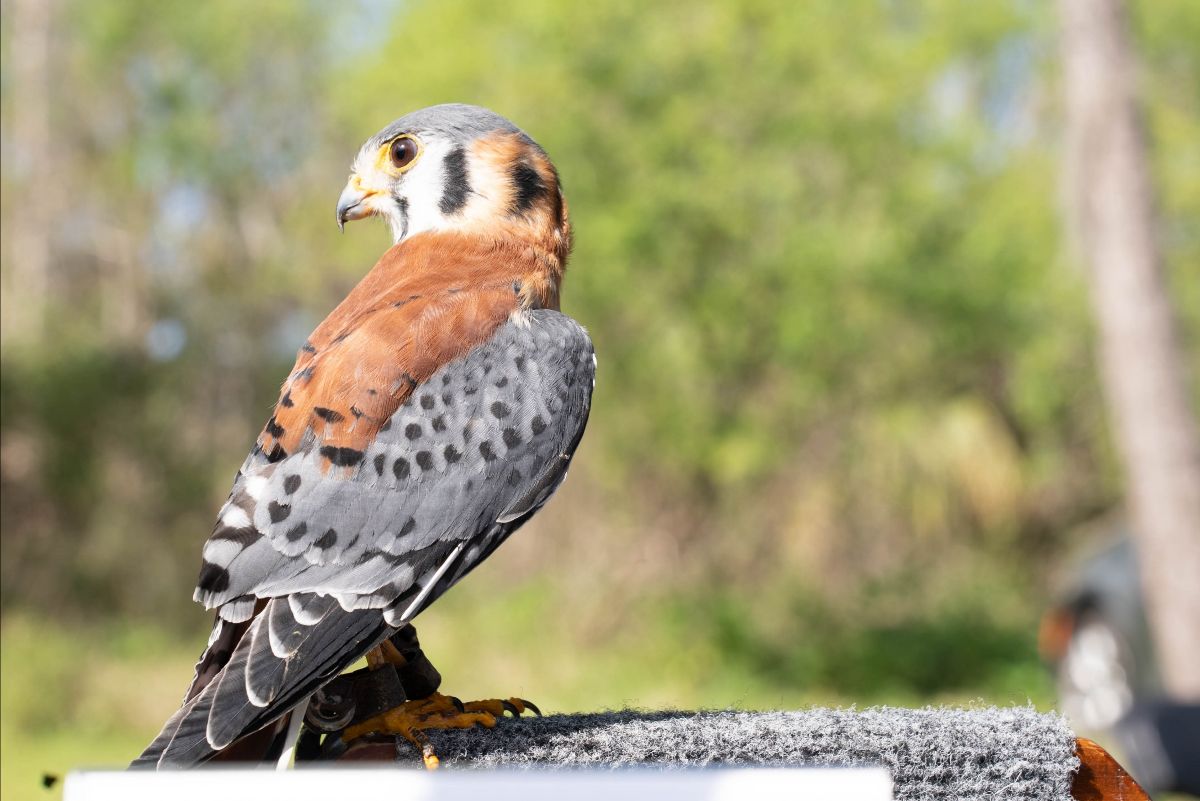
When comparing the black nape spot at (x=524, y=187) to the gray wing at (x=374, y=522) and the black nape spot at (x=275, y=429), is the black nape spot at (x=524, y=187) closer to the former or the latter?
the gray wing at (x=374, y=522)

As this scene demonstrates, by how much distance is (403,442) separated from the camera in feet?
7.35

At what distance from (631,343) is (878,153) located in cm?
227

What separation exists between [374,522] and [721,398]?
7.14m

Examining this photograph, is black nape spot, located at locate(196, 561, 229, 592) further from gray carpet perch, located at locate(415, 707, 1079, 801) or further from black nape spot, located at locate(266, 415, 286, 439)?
gray carpet perch, located at locate(415, 707, 1079, 801)

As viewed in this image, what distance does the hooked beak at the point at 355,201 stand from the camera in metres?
2.61

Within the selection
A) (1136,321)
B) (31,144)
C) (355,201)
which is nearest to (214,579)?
(355,201)

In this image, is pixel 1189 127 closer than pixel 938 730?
No

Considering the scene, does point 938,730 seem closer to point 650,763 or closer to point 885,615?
point 650,763

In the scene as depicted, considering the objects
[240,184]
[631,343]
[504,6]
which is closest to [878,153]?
[631,343]

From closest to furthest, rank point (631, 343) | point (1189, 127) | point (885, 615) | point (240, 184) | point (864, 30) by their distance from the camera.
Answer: point (631, 343)
point (864, 30)
point (885, 615)
point (1189, 127)
point (240, 184)

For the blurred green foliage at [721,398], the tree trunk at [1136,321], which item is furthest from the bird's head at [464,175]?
the tree trunk at [1136,321]

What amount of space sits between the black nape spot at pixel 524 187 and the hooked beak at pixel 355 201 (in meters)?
0.28

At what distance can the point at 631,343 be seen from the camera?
9078mm

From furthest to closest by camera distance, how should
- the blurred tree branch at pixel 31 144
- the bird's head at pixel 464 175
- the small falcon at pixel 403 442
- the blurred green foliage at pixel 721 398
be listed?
the blurred tree branch at pixel 31 144 < the blurred green foliage at pixel 721 398 < the bird's head at pixel 464 175 < the small falcon at pixel 403 442
